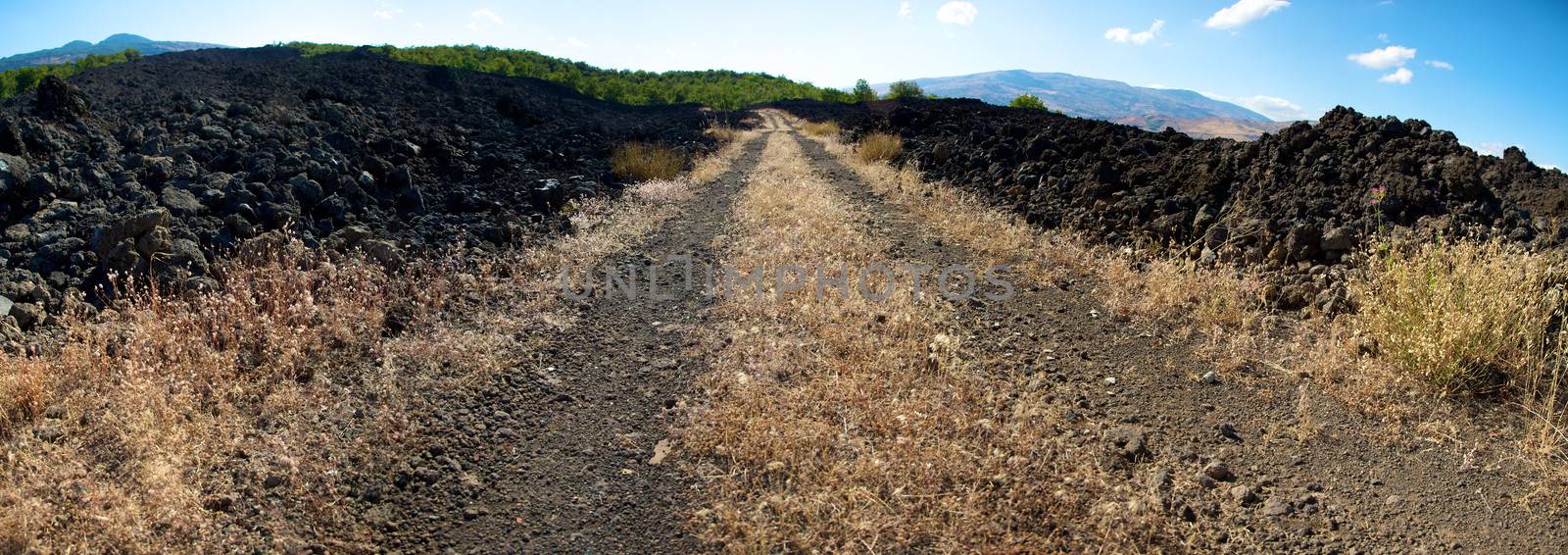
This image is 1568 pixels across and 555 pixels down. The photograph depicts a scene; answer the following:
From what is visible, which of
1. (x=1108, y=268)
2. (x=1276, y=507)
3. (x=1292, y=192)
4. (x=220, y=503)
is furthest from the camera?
(x=1292, y=192)

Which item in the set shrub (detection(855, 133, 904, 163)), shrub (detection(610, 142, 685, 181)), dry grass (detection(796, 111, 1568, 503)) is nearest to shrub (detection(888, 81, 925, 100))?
shrub (detection(855, 133, 904, 163))

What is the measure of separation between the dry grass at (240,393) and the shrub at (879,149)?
9649mm

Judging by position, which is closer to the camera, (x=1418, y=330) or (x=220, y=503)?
(x=220, y=503)

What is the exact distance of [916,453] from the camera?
11.0 ft

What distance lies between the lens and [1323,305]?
5.11 meters

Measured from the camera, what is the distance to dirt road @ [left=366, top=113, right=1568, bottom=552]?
9.66 ft

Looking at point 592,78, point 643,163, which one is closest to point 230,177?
point 643,163

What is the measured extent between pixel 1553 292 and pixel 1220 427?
2.31 meters

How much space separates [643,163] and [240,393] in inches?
312

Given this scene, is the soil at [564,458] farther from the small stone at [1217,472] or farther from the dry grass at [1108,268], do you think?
the dry grass at [1108,268]

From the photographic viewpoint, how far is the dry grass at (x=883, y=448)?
9.55 ft

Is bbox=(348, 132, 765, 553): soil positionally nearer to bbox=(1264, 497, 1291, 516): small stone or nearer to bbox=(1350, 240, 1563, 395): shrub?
bbox=(1264, 497, 1291, 516): small stone

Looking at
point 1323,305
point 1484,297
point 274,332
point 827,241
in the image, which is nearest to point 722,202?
point 827,241

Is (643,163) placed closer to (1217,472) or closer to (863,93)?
(1217,472)
